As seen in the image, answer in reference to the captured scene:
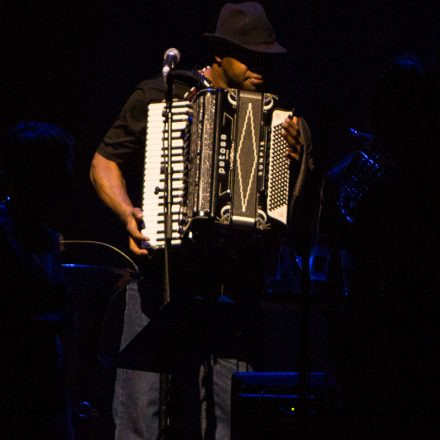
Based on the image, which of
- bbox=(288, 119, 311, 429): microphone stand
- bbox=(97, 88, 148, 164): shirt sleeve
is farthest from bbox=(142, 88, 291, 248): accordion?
bbox=(288, 119, 311, 429): microphone stand

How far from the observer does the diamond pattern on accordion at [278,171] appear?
3088 mm

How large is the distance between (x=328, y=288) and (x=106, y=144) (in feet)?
4.15

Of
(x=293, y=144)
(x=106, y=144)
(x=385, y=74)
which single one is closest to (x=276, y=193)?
(x=293, y=144)

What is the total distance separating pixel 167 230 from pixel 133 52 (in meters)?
1.98

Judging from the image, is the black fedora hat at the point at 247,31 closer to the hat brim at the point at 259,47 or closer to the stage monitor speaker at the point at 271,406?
the hat brim at the point at 259,47

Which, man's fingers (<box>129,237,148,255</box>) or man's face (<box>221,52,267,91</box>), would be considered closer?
man's fingers (<box>129,237,148,255</box>)

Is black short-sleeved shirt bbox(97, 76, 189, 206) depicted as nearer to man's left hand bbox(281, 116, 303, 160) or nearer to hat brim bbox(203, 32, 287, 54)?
hat brim bbox(203, 32, 287, 54)

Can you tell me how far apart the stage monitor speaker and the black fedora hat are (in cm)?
149

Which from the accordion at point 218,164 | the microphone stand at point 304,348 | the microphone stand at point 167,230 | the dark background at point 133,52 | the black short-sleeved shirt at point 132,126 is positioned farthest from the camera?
the dark background at point 133,52

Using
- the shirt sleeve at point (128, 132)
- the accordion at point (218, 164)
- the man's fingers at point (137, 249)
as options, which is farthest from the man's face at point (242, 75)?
the man's fingers at point (137, 249)

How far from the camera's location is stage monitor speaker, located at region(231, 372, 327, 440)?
2453mm

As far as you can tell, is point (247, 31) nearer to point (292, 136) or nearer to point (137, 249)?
point (292, 136)

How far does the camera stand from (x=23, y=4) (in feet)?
14.3

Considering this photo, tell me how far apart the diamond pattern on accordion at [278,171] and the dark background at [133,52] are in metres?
1.18
